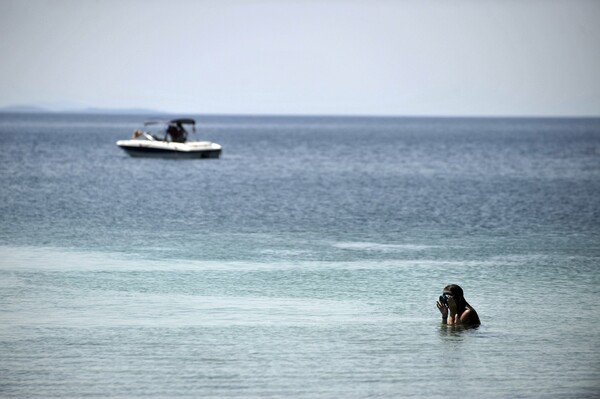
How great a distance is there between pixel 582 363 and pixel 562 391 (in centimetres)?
203

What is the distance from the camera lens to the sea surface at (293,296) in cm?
A: 1800

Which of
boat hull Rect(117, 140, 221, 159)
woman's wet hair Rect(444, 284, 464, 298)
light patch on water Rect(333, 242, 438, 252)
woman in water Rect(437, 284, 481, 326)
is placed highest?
woman's wet hair Rect(444, 284, 464, 298)

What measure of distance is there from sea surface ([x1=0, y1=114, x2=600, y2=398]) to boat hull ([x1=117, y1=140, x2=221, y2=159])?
26.7m

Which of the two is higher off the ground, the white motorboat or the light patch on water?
the light patch on water

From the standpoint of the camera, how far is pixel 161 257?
3186 centimetres

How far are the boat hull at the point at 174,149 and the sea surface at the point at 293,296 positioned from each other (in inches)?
1051

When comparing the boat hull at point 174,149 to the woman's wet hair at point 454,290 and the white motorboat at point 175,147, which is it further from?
the woman's wet hair at point 454,290

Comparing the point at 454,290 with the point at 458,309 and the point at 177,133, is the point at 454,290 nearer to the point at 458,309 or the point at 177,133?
the point at 458,309

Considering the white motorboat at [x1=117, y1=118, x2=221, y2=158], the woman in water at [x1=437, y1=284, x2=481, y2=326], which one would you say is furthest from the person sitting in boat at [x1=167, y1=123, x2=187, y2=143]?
the woman in water at [x1=437, y1=284, x2=481, y2=326]

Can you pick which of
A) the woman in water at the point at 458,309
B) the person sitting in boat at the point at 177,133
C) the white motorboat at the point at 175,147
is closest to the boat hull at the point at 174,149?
the white motorboat at the point at 175,147

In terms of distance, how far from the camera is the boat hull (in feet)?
272

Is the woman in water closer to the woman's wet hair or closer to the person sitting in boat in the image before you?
the woman's wet hair

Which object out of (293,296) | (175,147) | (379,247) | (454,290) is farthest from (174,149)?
(454,290)

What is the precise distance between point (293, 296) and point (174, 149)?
58879 millimetres
